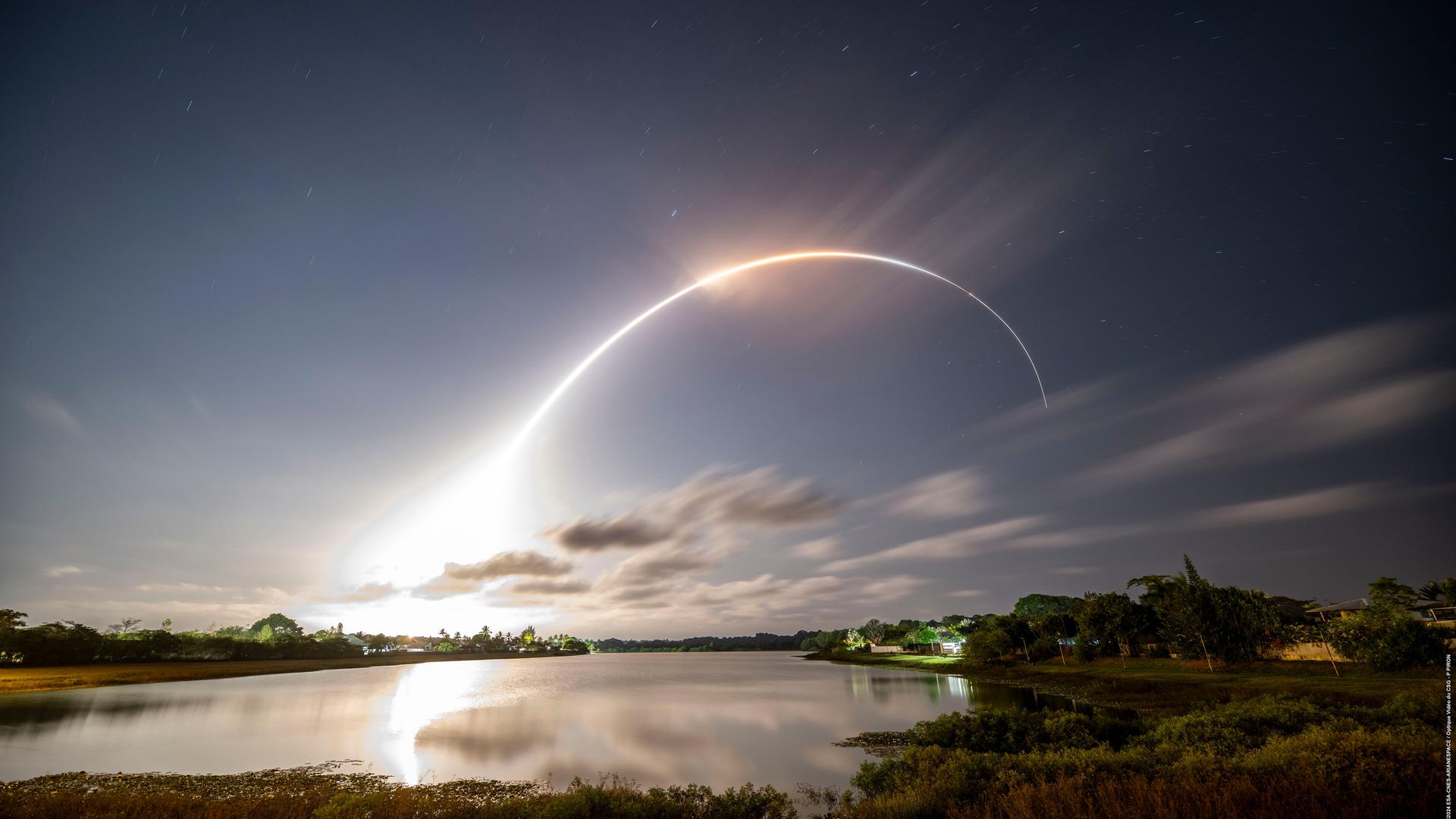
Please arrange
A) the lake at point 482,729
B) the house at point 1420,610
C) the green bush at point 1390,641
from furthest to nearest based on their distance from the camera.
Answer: the house at point 1420,610 → the green bush at point 1390,641 → the lake at point 482,729

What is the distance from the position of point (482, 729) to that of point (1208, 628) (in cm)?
6255

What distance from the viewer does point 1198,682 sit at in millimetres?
44562

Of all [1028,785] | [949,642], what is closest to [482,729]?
[1028,785]

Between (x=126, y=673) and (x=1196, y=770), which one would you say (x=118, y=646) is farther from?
(x=1196, y=770)

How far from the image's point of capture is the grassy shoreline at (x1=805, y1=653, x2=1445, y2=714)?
3117cm

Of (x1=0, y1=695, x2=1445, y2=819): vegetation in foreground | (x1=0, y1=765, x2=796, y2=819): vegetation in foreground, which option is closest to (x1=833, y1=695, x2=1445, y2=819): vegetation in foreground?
(x1=0, y1=695, x2=1445, y2=819): vegetation in foreground

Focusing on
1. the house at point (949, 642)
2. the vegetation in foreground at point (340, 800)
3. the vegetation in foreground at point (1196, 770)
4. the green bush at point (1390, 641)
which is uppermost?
the green bush at point (1390, 641)

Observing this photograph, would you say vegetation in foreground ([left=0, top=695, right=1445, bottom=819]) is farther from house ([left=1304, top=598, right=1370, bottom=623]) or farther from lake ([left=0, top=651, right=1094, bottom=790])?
house ([left=1304, top=598, right=1370, bottom=623])

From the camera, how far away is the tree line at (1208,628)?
3522cm

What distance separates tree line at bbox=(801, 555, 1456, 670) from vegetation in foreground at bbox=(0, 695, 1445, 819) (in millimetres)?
15965

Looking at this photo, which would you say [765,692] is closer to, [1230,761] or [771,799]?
[771,799]

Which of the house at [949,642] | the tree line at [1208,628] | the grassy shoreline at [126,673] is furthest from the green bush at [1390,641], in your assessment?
the grassy shoreline at [126,673]

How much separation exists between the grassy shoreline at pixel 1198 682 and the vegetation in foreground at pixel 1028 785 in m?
8.74

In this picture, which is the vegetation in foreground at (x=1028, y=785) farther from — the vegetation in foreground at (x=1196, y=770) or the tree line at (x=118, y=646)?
the tree line at (x=118, y=646)
